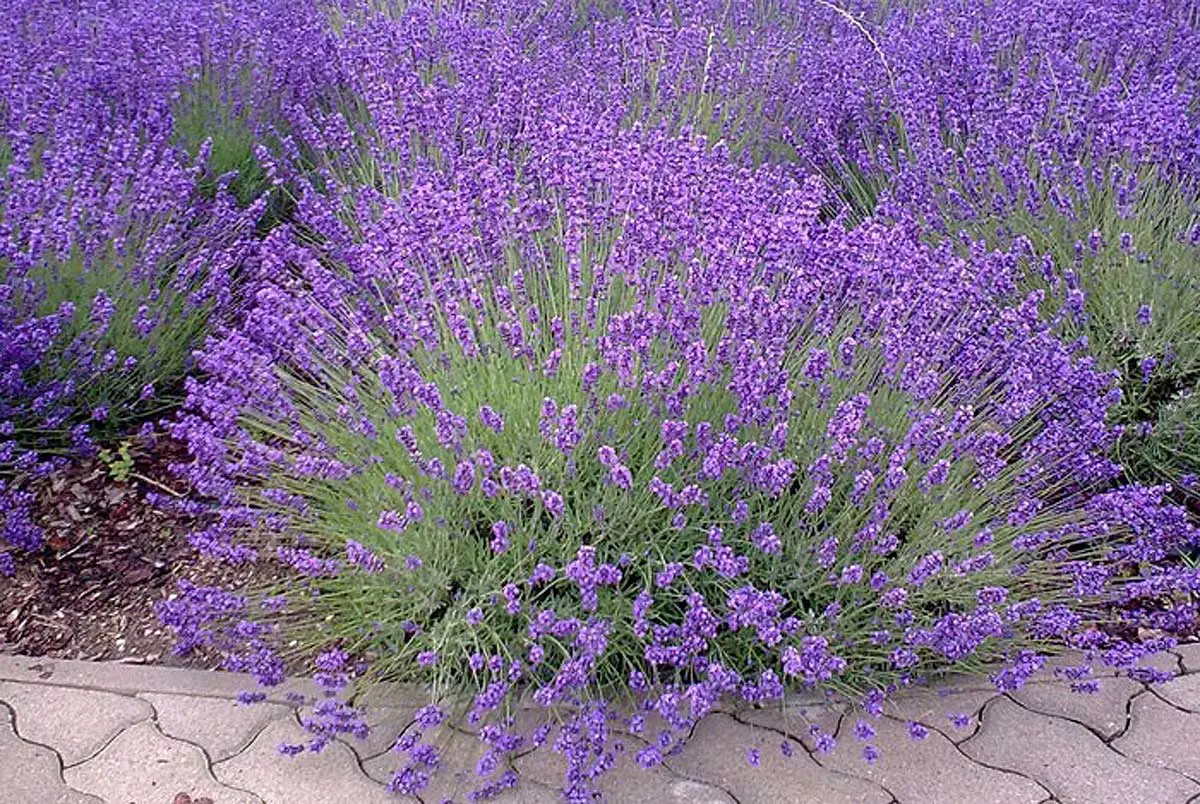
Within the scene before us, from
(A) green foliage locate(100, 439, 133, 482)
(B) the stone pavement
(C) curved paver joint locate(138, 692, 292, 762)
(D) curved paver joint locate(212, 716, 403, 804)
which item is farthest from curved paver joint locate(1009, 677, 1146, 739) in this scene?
(A) green foliage locate(100, 439, 133, 482)

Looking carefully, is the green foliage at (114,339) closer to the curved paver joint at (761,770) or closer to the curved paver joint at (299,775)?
the curved paver joint at (299,775)

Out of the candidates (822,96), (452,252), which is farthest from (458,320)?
(822,96)

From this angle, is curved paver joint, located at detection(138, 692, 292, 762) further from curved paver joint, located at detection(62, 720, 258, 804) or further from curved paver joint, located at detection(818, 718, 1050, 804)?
curved paver joint, located at detection(818, 718, 1050, 804)

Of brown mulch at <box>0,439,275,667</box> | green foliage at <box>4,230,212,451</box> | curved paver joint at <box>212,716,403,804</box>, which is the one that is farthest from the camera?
green foliage at <box>4,230,212,451</box>

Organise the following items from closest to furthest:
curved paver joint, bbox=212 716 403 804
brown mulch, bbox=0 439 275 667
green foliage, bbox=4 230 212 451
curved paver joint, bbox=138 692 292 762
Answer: curved paver joint, bbox=212 716 403 804, curved paver joint, bbox=138 692 292 762, brown mulch, bbox=0 439 275 667, green foliage, bbox=4 230 212 451

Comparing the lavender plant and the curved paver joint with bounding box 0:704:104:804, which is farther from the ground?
the lavender plant

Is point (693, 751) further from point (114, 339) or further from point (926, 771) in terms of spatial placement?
point (114, 339)
